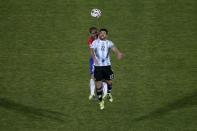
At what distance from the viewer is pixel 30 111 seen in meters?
21.0

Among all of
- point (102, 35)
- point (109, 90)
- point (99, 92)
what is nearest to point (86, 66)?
point (109, 90)

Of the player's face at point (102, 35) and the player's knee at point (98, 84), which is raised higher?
the player's face at point (102, 35)

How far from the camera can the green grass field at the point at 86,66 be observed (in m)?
20.4

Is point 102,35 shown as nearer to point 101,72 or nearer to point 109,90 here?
point 101,72

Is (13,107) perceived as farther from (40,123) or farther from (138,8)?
(138,8)

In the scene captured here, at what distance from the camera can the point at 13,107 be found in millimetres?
21234

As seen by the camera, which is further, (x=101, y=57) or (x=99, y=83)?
(x=99, y=83)

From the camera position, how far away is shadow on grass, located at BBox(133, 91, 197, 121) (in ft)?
67.4

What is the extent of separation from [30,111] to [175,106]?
4.75 metres

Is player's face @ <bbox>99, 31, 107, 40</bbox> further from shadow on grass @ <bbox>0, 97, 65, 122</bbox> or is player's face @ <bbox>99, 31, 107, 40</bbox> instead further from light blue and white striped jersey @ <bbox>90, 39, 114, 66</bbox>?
shadow on grass @ <bbox>0, 97, 65, 122</bbox>

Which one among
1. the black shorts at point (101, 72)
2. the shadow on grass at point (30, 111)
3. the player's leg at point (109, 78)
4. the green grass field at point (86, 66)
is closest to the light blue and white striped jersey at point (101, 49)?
the black shorts at point (101, 72)

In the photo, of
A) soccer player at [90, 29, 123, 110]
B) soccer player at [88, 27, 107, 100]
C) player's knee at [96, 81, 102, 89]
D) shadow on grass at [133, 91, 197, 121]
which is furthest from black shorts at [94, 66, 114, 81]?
shadow on grass at [133, 91, 197, 121]

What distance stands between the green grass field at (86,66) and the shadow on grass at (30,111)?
3 centimetres

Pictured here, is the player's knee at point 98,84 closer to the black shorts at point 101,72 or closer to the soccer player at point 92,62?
the black shorts at point 101,72
